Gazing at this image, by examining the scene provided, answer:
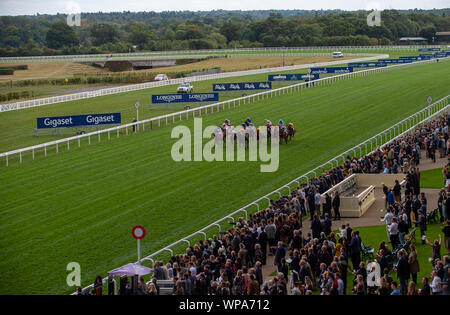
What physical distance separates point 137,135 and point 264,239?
55.1 ft

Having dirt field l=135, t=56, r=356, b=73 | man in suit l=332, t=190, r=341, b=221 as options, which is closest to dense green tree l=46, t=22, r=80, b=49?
dirt field l=135, t=56, r=356, b=73

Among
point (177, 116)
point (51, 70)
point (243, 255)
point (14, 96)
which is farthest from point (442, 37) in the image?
point (243, 255)

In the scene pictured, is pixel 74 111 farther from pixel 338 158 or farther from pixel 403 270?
pixel 403 270

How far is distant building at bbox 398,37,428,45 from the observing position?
124725 millimetres

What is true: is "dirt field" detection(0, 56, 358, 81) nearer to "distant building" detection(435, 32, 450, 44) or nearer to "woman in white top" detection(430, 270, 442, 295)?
"distant building" detection(435, 32, 450, 44)

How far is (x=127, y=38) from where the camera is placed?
406 ft

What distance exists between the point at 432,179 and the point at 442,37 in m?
112

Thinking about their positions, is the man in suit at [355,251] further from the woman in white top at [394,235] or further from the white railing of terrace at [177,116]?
the white railing of terrace at [177,116]

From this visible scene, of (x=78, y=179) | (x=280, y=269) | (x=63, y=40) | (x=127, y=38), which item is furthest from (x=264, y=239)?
(x=127, y=38)

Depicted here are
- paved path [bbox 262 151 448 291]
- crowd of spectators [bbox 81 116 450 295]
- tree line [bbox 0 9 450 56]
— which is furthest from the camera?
tree line [bbox 0 9 450 56]

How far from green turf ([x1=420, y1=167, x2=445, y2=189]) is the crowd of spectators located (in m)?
1.93

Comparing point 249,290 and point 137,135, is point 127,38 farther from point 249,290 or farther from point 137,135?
point 249,290

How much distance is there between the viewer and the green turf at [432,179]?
20.5m
